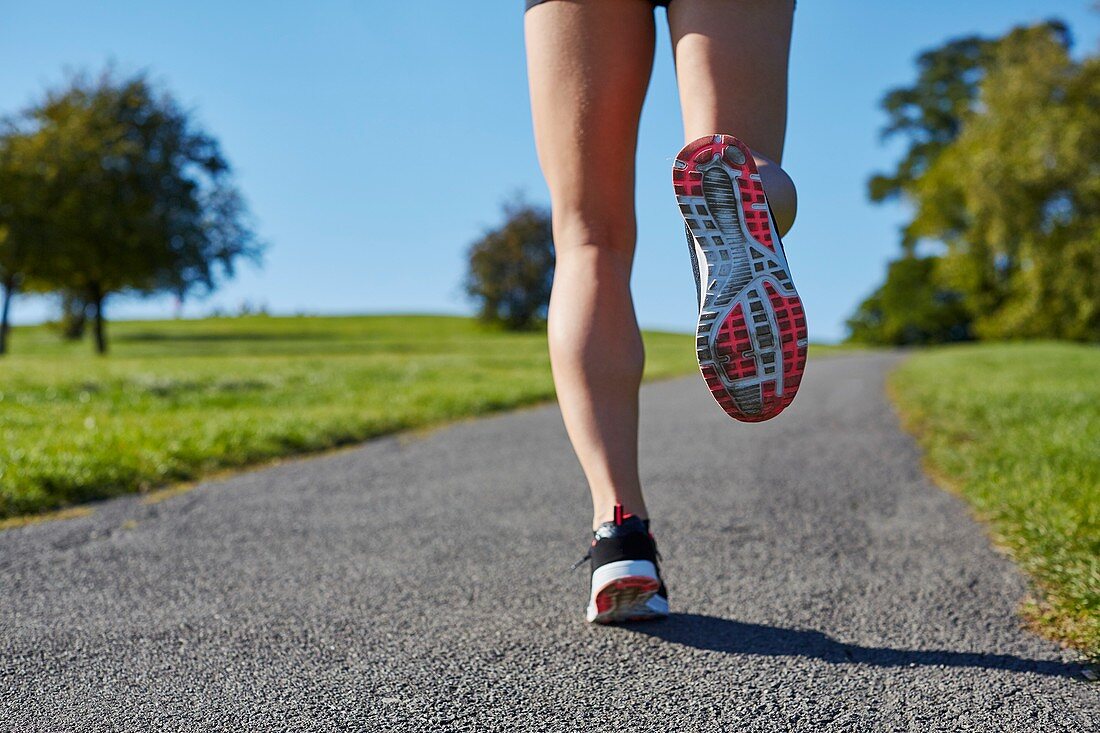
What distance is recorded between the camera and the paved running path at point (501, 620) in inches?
55.2

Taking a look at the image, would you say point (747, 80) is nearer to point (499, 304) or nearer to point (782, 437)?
point (782, 437)

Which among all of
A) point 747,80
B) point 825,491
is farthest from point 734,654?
point 825,491

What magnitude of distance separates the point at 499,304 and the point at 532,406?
41.1 m

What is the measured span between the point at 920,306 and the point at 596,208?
44246mm

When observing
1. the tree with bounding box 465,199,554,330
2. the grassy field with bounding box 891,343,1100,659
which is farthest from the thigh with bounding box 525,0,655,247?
the tree with bounding box 465,199,554,330

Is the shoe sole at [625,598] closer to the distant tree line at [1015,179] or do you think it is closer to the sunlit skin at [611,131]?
the sunlit skin at [611,131]

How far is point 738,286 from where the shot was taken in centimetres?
149

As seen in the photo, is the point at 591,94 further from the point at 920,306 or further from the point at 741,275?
the point at 920,306

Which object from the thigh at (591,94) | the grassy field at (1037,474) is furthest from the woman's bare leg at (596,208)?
the grassy field at (1037,474)

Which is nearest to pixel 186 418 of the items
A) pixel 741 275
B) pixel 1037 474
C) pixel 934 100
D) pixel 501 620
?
pixel 501 620

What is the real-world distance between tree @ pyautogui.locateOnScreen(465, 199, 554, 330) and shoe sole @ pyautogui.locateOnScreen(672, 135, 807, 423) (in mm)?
46312

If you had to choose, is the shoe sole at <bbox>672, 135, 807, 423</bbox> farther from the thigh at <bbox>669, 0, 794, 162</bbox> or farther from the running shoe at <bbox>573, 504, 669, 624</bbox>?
the running shoe at <bbox>573, 504, 669, 624</bbox>

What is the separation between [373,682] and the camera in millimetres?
1496

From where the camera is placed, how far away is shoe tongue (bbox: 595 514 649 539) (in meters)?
1.75
